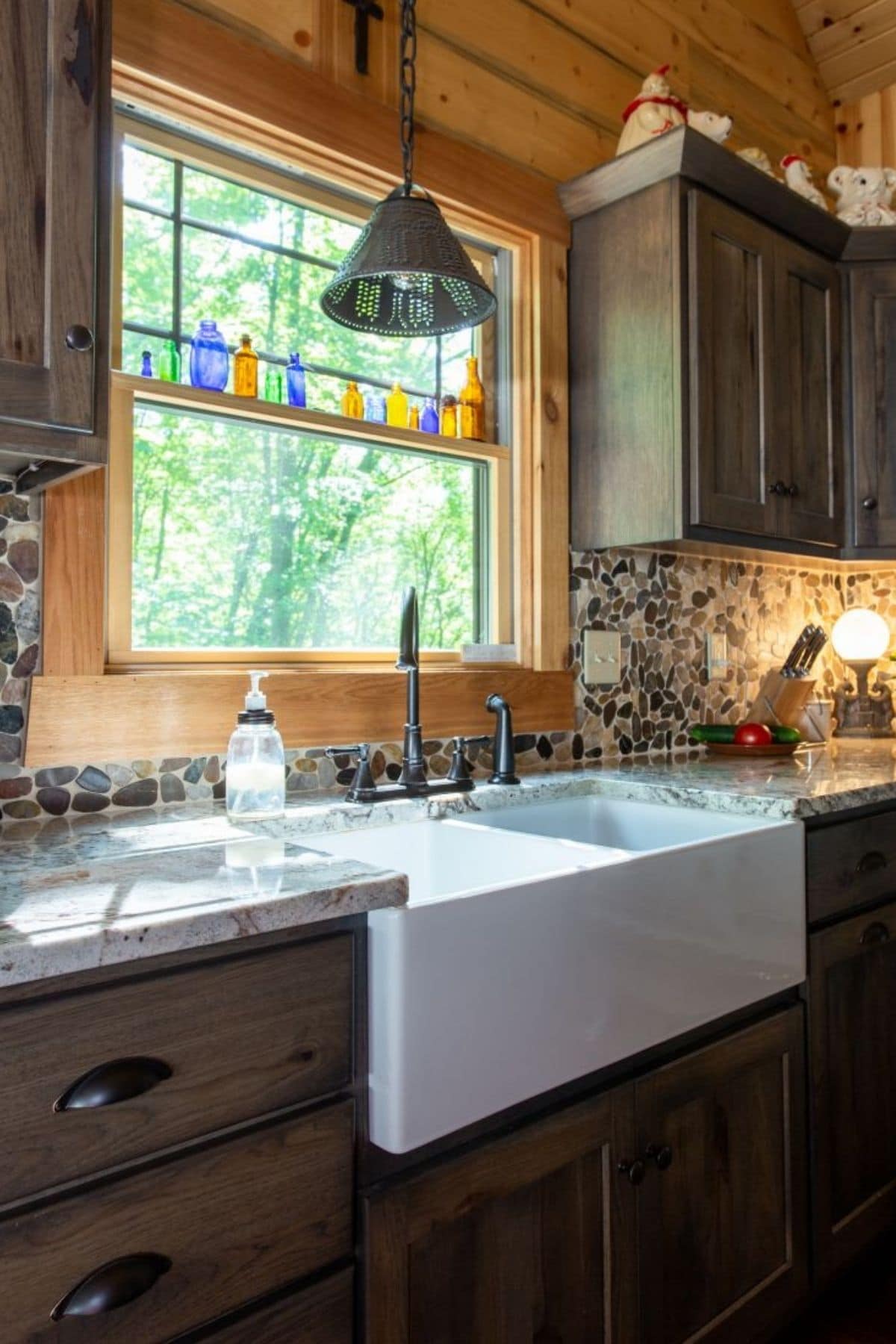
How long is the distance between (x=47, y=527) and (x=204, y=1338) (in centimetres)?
108

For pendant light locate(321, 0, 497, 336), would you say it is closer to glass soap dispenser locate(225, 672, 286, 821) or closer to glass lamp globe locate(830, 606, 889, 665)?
glass soap dispenser locate(225, 672, 286, 821)

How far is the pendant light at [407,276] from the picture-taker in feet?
4.78

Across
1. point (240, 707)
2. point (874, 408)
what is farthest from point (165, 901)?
point (874, 408)

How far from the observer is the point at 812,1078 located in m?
1.66

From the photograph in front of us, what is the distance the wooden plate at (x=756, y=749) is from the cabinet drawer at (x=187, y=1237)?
1596mm

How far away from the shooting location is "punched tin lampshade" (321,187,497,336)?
146 centimetres

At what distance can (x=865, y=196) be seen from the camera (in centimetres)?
268

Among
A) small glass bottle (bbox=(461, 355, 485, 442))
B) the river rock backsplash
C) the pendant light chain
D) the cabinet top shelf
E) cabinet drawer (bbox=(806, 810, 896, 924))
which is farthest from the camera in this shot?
small glass bottle (bbox=(461, 355, 485, 442))

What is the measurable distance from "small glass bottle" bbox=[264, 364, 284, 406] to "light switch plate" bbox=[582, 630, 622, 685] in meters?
0.91

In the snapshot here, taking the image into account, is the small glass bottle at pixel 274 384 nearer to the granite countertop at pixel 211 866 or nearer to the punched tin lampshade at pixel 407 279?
the punched tin lampshade at pixel 407 279

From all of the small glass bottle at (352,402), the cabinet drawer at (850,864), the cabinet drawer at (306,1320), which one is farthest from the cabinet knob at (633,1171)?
the small glass bottle at (352,402)

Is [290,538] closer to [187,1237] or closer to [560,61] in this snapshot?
[187,1237]

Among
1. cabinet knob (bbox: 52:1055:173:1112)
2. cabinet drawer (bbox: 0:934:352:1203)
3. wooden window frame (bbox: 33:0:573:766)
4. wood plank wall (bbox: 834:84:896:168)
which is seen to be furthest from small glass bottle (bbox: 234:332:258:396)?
wood plank wall (bbox: 834:84:896:168)

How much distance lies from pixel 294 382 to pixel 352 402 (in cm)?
14
